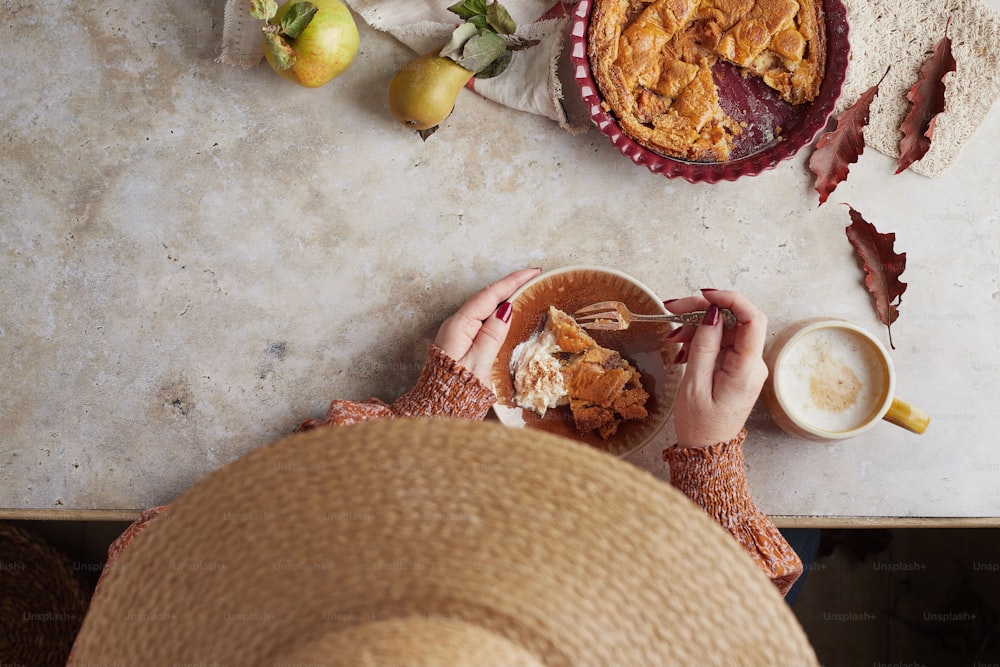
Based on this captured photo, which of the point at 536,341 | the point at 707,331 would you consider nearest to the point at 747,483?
the point at 707,331

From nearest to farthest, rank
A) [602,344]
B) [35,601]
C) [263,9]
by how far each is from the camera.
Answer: [263,9] < [602,344] < [35,601]

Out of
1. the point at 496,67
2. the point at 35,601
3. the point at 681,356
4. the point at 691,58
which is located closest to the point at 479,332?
the point at 681,356

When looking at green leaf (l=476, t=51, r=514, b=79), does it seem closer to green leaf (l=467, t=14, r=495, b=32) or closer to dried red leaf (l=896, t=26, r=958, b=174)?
green leaf (l=467, t=14, r=495, b=32)

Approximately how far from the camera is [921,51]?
117 centimetres

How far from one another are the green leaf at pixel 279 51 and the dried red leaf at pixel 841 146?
A: 0.81 meters

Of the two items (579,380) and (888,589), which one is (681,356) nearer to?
(579,380)

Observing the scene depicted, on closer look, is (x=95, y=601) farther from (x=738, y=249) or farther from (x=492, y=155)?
(x=738, y=249)

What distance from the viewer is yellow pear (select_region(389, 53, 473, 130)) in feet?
3.61

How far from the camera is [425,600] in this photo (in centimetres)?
55

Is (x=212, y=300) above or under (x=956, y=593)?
above

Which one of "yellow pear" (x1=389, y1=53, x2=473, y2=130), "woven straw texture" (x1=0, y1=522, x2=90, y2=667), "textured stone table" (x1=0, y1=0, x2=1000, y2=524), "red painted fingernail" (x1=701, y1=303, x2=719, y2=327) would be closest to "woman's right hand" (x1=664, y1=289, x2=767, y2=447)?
"red painted fingernail" (x1=701, y1=303, x2=719, y2=327)

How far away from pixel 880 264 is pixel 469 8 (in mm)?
758

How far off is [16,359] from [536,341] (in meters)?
0.82

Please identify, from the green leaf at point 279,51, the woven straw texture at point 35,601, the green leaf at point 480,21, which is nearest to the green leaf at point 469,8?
the green leaf at point 480,21
